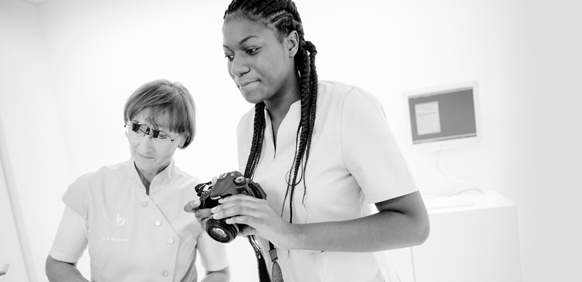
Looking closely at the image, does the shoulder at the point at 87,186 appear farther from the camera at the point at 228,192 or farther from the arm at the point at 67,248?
the camera at the point at 228,192

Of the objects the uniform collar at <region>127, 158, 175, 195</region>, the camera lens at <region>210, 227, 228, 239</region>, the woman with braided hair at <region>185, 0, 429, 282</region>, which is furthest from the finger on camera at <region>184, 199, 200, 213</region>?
the uniform collar at <region>127, 158, 175, 195</region>

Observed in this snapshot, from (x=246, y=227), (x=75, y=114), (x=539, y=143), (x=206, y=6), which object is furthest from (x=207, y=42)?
(x=246, y=227)

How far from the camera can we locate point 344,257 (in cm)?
102

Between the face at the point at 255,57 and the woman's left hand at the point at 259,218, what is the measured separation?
25cm

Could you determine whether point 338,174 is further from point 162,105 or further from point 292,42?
point 162,105

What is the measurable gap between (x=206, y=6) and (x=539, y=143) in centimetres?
258

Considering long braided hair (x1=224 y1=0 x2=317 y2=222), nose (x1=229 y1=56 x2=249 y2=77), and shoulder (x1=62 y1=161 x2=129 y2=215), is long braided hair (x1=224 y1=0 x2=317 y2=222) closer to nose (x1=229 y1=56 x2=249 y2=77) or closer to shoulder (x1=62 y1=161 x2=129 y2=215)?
nose (x1=229 y1=56 x2=249 y2=77)

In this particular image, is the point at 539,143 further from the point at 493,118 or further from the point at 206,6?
the point at 206,6

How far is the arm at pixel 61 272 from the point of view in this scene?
144cm

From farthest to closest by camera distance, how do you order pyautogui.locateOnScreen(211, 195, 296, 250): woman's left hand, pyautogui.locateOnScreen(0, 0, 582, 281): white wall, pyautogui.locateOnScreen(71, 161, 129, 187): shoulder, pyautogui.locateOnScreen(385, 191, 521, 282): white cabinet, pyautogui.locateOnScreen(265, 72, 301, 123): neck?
pyautogui.locateOnScreen(0, 0, 582, 281): white wall
pyautogui.locateOnScreen(385, 191, 521, 282): white cabinet
pyautogui.locateOnScreen(71, 161, 129, 187): shoulder
pyautogui.locateOnScreen(265, 72, 301, 123): neck
pyautogui.locateOnScreen(211, 195, 296, 250): woman's left hand

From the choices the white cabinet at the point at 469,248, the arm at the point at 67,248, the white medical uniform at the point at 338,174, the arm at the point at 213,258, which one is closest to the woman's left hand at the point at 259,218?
the white medical uniform at the point at 338,174

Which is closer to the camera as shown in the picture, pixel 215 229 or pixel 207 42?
pixel 215 229

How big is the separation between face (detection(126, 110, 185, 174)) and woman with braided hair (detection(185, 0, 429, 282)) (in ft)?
1.52

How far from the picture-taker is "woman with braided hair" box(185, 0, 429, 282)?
912 millimetres
